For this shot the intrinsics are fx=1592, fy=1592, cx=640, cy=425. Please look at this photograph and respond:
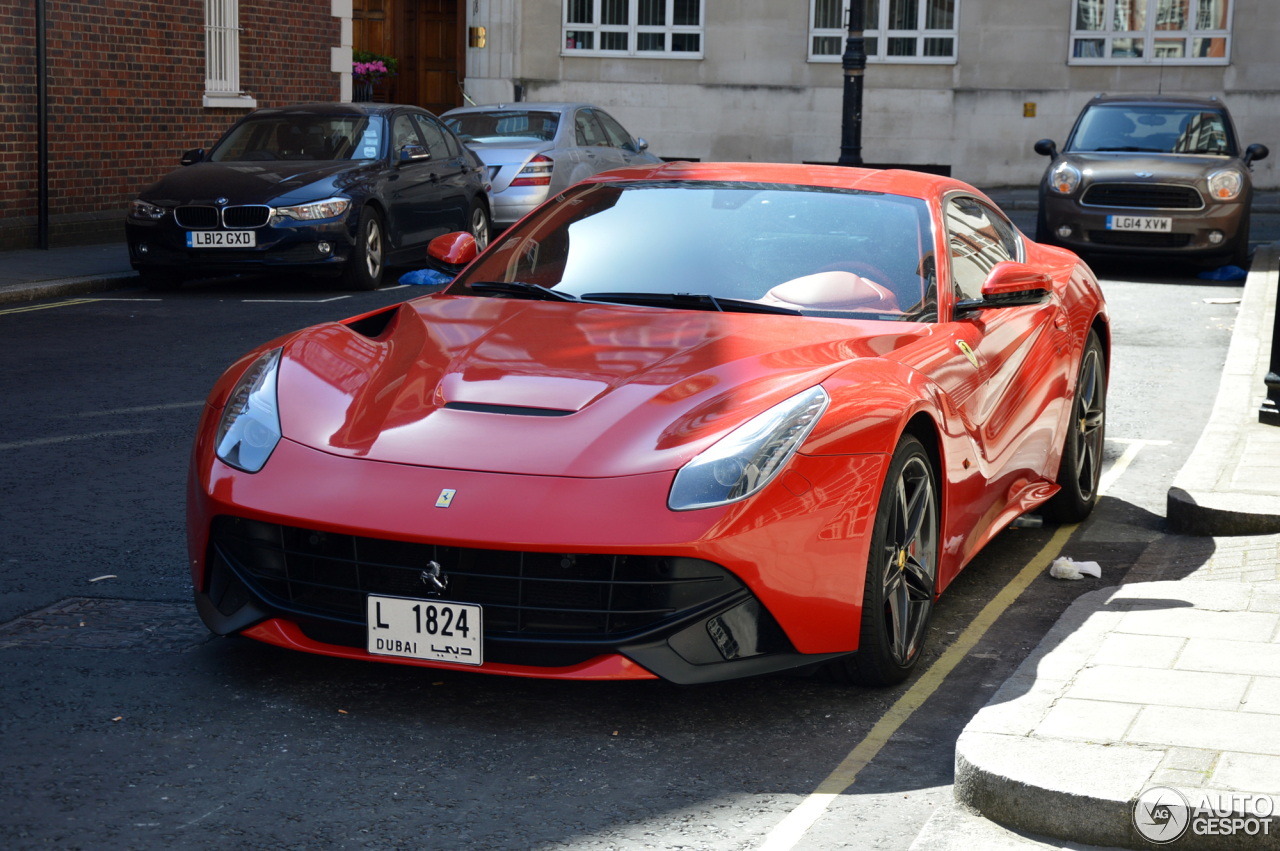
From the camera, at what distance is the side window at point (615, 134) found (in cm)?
1909

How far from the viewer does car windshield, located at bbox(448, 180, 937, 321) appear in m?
4.87

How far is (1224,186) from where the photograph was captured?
50.1ft

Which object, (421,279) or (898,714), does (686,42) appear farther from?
(898,714)

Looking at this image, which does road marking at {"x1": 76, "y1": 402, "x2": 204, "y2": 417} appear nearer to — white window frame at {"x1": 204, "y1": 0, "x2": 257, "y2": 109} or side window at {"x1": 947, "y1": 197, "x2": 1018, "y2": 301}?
side window at {"x1": 947, "y1": 197, "x2": 1018, "y2": 301}

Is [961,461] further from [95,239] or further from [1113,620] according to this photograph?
[95,239]

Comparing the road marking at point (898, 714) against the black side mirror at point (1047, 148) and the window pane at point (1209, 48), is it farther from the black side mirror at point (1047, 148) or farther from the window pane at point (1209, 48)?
the window pane at point (1209, 48)

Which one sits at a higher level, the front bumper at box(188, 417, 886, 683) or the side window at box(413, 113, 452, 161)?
the side window at box(413, 113, 452, 161)

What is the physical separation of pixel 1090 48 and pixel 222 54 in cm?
1692

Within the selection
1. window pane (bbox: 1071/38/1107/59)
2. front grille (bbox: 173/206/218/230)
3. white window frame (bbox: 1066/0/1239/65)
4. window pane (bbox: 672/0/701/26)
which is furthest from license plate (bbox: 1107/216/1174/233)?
window pane (bbox: 672/0/701/26)

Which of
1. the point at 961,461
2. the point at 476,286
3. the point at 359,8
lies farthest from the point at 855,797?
the point at 359,8

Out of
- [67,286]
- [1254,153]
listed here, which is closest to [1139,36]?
[1254,153]

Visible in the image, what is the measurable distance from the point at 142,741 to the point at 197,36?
16.7 m

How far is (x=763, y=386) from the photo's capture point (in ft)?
13.4

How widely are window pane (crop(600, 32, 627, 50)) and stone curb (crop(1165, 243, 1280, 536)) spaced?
23.2 metres
